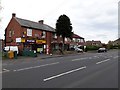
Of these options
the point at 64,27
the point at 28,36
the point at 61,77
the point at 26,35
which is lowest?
the point at 61,77

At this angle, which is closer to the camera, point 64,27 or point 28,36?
point 28,36

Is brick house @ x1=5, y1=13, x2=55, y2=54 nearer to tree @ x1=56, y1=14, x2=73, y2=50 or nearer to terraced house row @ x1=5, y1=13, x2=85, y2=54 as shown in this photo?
terraced house row @ x1=5, y1=13, x2=85, y2=54

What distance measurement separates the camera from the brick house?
44688 mm

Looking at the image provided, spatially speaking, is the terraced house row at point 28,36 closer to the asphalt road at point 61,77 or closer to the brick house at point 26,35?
the brick house at point 26,35

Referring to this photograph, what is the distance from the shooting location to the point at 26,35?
1800 inches

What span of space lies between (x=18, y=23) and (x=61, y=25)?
447 inches

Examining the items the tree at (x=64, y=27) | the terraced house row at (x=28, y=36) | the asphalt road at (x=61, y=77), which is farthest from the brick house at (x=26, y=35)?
the asphalt road at (x=61, y=77)

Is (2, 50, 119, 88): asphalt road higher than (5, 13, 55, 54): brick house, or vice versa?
(5, 13, 55, 54): brick house

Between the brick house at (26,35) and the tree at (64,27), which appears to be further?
the tree at (64,27)

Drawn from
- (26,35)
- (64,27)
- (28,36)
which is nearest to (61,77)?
(26,35)

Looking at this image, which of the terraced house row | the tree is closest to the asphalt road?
the terraced house row

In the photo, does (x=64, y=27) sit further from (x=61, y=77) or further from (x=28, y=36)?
(x=61, y=77)

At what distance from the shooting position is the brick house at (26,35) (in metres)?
44.7

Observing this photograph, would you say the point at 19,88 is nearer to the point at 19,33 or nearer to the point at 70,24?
the point at 19,33
